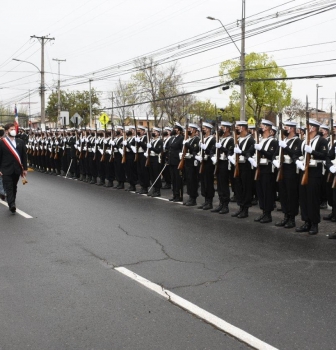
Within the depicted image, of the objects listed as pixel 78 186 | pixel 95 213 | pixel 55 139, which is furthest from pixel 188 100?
pixel 95 213

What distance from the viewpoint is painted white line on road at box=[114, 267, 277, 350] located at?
149 inches

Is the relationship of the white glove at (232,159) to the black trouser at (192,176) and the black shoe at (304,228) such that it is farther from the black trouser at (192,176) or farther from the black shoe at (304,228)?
the black shoe at (304,228)

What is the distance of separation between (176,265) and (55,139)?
16.0 meters

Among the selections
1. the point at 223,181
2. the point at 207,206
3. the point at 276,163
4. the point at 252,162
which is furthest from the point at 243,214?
the point at 276,163

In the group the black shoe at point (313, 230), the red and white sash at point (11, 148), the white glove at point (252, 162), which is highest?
the red and white sash at point (11, 148)

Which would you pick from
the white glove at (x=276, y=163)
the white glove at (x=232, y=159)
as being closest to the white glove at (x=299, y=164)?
the white glove at (x=276, y=163)

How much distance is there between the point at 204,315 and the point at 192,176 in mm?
6963

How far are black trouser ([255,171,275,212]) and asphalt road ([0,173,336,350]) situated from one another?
0.43 meters

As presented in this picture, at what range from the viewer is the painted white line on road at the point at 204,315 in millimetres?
3789

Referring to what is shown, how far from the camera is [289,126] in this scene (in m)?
8.60

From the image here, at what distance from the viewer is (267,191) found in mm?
9141

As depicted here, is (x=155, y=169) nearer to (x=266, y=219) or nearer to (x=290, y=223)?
(x=266, y=219)

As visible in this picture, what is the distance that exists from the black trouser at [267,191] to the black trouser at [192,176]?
2.21 meters

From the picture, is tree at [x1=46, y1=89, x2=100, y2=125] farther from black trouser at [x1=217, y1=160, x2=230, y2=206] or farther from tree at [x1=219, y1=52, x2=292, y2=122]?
black trouser at [x1=217, y1=160, x2=230, y2=206]
